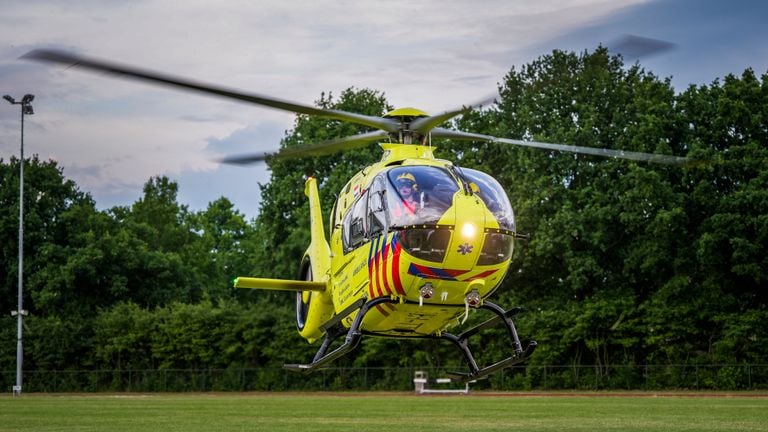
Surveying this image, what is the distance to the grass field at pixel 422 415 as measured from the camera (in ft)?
107

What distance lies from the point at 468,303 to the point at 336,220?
4.33 meters

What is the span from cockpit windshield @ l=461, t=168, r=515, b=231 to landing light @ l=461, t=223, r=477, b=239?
64 centimetres

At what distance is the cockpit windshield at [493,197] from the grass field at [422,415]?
14232mm

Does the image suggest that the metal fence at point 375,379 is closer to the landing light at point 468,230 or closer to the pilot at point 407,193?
the landing light at point 468,230

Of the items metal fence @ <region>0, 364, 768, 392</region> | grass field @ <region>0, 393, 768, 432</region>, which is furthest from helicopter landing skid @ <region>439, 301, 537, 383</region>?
metal fence @ <region>0, 364, 768, 392</region>

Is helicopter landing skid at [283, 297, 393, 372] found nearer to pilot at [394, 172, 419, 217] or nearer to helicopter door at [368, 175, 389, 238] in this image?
helicopter door at [368, 175, 389, 238]

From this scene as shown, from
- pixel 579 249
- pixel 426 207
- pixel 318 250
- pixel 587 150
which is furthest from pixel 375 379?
pixel 426 207

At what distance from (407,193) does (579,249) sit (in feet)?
157

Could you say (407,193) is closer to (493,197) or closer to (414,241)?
(414,241)

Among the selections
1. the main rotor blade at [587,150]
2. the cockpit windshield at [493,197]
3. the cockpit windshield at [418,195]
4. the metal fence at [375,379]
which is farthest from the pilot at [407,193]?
the metal fence at [375,379]

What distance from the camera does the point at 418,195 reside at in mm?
17266

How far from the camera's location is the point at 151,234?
100438 mm

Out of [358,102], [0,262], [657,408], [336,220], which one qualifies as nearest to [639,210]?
[657,408]

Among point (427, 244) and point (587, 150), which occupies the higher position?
point (587, 150)
